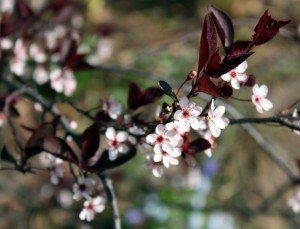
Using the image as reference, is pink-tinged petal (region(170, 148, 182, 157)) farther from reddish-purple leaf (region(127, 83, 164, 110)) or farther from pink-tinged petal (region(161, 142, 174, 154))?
reddish-purple leaf (region(127, 83, 164, 110))

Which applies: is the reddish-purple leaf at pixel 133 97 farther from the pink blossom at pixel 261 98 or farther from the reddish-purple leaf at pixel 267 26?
the reddish-purple leaf at pixel 267 26

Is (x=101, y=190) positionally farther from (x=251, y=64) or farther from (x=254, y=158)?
(x=251, y=64)

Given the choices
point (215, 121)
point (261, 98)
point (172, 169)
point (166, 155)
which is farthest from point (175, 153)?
point (172, 169)

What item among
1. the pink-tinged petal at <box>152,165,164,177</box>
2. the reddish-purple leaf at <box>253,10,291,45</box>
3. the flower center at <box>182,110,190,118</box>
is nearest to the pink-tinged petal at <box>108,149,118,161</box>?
the pink-tinged petal at <box>152,165,164,177</box>

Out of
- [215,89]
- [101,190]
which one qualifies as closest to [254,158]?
[101,190]

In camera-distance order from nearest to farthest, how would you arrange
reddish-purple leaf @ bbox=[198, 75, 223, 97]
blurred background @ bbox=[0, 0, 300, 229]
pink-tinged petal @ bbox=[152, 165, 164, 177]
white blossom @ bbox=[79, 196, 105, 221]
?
reddish-purple leaf @ bbox=[198, 75, 223, 97] < pink-tinged petal @ bbox=[152, 165, 164, 177] < white blossom @ bbox=[79, 196, 105, 221] < blurred background @ bbox=[0, 0, 300, 229]

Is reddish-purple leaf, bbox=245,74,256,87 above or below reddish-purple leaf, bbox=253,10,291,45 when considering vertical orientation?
below
